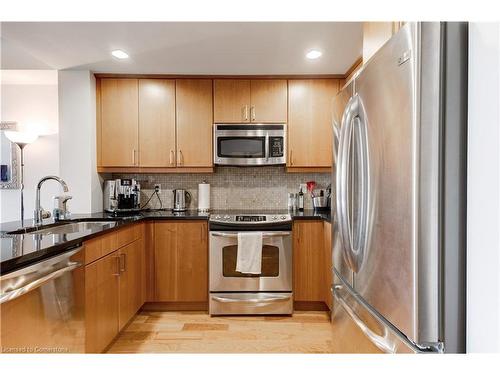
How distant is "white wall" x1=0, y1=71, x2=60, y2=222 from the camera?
352 centimetres

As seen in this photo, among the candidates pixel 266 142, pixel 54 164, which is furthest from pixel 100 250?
pixel 54 164

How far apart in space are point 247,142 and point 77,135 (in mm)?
1588

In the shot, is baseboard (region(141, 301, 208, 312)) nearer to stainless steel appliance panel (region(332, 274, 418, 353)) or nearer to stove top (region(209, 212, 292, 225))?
stove top (region(209, 212, 292, 225))

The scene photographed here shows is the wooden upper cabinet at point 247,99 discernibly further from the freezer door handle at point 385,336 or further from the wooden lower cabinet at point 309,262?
the freezer door handle at point 385,336

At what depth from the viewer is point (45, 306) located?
1.39 m

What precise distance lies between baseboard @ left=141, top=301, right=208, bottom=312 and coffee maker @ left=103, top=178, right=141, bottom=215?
36.0 inches

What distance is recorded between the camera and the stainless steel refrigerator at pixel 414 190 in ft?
2.59

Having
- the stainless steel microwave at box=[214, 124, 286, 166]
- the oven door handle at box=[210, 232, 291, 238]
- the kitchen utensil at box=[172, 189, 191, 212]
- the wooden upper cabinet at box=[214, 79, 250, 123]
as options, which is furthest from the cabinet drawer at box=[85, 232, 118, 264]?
the wooden upper cabinet at box=[214, 79, 250, 123]

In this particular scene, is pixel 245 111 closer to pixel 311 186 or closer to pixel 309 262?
pixel 311 186

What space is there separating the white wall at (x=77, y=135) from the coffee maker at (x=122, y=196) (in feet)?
0.65

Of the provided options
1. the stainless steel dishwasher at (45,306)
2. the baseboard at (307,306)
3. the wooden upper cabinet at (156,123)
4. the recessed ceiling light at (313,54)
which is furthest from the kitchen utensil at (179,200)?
the recessed ceiling light at (313,54)

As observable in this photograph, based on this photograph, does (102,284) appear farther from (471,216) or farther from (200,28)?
(471,216)

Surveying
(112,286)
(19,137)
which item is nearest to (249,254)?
(112,286)
